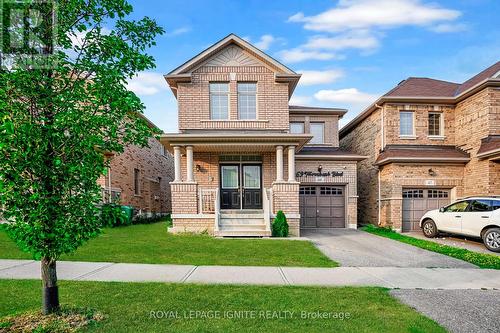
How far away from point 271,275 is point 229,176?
8.23 m

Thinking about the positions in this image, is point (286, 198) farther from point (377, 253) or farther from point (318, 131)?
point (318, 131)

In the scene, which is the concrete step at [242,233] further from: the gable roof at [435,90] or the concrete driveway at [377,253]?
the gable roof at [435,90]

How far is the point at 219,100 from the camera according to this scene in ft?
46.3

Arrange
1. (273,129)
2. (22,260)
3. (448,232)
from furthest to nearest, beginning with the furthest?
(273,129) → (448,232) → (22,260)

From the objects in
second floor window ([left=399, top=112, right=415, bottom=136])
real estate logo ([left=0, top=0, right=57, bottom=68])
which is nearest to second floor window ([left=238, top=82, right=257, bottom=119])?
second floor window ([left=399, top=112, right=415, bottom=136])

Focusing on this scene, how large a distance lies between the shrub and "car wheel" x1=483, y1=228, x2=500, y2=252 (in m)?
6.75

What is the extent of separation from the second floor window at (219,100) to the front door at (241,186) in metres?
2.42

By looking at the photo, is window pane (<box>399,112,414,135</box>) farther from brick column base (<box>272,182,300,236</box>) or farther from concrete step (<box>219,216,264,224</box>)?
concrete step (<box>219,216,264,224</box>)

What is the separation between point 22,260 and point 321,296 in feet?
23.6

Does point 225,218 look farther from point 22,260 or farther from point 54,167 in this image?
point 54,167

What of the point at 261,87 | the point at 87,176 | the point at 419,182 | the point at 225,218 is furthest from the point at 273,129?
the point at 87,176

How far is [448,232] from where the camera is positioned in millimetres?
11812

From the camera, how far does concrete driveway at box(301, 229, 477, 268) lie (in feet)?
26.0

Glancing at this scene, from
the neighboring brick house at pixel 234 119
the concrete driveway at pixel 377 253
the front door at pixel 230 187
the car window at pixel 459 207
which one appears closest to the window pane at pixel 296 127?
the neighboring brick house at pixel 234 119
